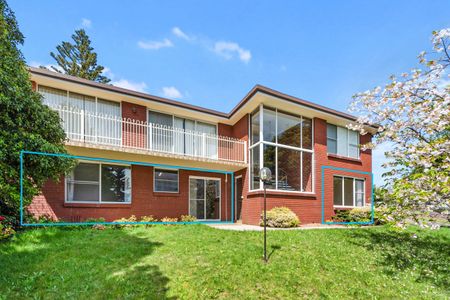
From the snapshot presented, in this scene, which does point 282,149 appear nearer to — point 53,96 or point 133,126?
point 133,126

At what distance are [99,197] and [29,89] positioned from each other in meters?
4.88

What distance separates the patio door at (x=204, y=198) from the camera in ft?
40.4

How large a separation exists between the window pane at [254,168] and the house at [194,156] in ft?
0.15

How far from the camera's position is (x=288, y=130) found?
1230 cm

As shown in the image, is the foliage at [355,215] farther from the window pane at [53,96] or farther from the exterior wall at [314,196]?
the window pane at [53,96]

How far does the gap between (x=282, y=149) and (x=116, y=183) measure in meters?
7.43

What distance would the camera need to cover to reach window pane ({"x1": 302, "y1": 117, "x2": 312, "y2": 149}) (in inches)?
496

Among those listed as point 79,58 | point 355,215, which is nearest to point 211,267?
point 355,215

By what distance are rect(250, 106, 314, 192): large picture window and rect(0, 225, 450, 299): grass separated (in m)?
4.21

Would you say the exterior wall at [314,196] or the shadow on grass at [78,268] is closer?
the shadow on grass at [78,268]

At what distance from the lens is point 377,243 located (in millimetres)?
7637

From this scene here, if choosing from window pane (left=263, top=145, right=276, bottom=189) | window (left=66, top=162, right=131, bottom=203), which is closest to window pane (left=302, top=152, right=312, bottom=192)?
window pane (left=263, top=145, right=276, bottom=189)

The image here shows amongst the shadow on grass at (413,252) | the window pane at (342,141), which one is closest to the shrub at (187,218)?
the shadow on grass at (413,252)

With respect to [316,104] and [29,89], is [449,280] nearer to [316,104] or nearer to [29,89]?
[316,104]
